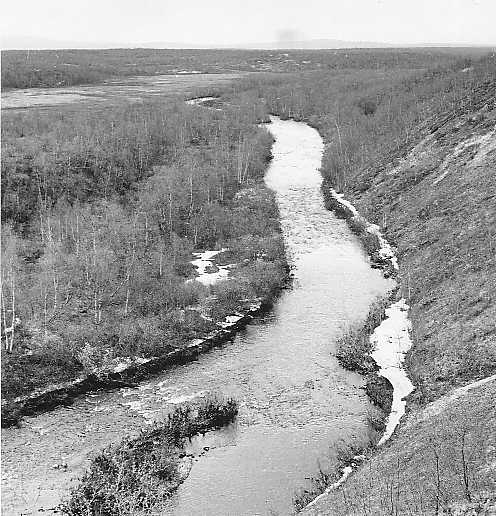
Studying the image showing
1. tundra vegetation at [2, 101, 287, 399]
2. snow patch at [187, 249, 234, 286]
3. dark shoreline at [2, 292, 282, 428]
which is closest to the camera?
dark shoreline at [2, 292, 282, 428]

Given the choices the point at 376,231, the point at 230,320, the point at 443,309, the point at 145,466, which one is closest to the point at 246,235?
the point at 376,231

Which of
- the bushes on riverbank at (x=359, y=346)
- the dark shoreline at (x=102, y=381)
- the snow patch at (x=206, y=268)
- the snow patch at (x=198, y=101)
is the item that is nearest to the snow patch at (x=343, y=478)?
the bushes on riverbank at (x=359, y=346)

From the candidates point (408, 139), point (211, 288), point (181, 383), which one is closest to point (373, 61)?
point (408, 139)

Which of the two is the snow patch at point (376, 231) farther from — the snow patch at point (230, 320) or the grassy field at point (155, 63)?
the grassy field at point (155, 63)

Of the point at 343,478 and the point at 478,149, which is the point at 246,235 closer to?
the point at 478,149

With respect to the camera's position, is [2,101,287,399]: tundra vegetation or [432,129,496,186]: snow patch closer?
[2,101,287,399]: tundra vegetation

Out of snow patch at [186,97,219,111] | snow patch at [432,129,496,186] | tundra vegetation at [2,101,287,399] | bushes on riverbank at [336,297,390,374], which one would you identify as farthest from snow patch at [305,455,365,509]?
snow patch at [186,97,219,111]

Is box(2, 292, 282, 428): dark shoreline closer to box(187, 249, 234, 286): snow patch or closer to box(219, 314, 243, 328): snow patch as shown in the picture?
box(219, 314, 243, 328): snow patch
